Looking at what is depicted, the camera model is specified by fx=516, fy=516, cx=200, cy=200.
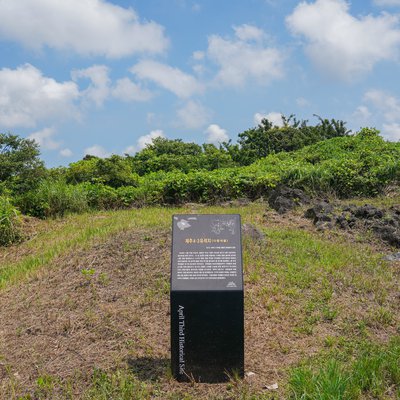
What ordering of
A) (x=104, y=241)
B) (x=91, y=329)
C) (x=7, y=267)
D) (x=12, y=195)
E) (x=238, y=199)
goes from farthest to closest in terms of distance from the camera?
(x=238, y=199)
(x=12, y=195)
(x=7, y=267)
(x=104, y=241)
(x=91, y=329)

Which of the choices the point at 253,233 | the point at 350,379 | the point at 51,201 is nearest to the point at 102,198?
the point at 51,201

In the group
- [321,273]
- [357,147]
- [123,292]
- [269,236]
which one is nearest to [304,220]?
[269,236]

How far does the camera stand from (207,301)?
4.53m

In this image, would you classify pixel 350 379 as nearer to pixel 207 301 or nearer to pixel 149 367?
pixel 207 301

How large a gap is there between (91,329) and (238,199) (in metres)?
8.60

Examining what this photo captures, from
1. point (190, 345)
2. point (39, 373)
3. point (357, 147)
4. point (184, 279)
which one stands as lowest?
point (39, 373)

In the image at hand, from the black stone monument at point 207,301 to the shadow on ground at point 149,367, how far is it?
0.74ft

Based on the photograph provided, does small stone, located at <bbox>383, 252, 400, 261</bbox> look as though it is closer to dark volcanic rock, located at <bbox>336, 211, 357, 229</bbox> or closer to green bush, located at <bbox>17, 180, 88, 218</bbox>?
dark volcanic rock, located at <bbox>336, 211, 357, 229</bbox>

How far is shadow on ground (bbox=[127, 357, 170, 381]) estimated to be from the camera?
4863mm

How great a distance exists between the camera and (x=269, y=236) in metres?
8.89

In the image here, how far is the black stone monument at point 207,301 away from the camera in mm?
4527

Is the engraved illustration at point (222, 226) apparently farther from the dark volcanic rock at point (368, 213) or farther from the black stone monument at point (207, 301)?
the dark volcanic rock at point (368, 213)

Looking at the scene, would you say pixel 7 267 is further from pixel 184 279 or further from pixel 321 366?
pixel 321 366

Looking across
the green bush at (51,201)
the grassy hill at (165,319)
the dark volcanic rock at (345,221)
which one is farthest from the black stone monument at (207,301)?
the green bush at (51,201)
